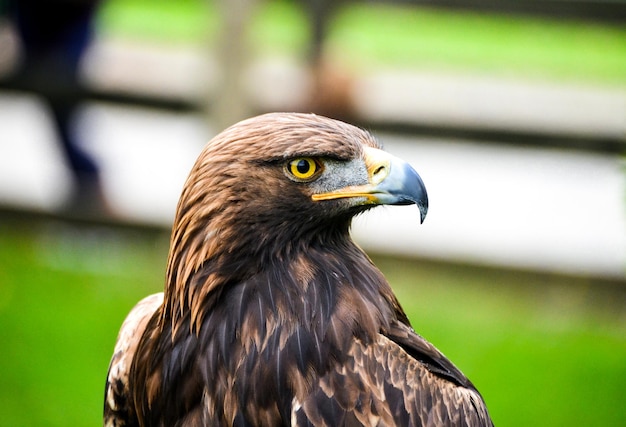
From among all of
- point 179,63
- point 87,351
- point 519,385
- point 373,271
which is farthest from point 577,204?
point 373,271

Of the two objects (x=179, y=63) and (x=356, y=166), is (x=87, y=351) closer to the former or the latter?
(x=179, y=63)

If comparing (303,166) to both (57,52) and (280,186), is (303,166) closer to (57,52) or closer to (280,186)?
(280,186)

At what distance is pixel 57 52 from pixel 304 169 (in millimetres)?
4786

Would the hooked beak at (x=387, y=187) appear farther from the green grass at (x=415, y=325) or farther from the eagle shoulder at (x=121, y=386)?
the green grass at (x=415, y=325)

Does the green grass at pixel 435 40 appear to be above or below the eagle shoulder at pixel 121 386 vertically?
above

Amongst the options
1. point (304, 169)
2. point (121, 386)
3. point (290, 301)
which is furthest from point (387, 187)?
point (121, 386)

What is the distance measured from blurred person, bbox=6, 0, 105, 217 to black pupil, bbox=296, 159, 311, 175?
452 cm

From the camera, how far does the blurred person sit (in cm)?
680

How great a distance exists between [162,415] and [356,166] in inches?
37.7

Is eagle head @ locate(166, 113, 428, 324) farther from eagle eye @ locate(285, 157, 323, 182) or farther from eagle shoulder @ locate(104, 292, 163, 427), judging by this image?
eagle shoulder @ locate(104, 292, 163, 427)

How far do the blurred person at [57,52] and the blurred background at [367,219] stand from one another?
0.6 inches

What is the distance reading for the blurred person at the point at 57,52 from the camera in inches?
268

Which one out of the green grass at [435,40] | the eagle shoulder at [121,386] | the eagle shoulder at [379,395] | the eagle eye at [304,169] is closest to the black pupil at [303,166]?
the eagle eye at [304,169]

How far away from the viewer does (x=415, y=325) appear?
6.03m
